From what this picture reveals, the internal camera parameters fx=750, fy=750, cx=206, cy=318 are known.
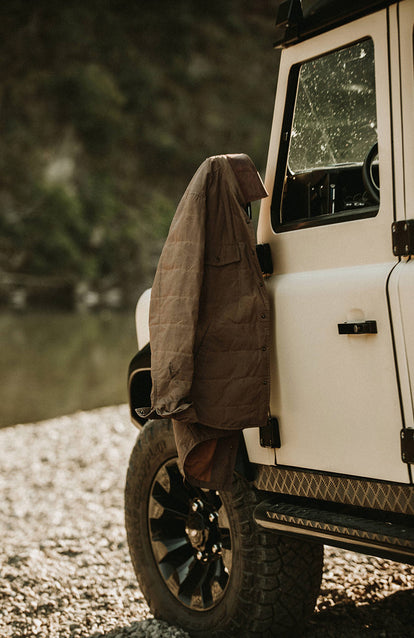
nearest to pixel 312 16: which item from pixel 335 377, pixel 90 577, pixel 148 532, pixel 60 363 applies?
pixel 335 377

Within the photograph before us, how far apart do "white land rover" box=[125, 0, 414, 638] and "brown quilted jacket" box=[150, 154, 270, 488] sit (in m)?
0.14

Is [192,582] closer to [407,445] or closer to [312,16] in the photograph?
[407,445]

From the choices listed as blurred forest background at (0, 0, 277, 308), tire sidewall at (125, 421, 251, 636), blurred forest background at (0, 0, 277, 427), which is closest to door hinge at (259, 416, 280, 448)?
tire sidewall at (125, 421, 251, 636)

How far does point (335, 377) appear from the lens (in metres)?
2.54

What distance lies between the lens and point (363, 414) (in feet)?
8.07

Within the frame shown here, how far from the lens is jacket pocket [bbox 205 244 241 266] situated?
8.78 feet

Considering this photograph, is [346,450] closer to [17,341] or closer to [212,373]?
[212,373]

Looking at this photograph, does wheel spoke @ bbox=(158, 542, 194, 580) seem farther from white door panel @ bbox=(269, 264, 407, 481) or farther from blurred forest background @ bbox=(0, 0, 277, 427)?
blurred forest background @ bbox=(0, 0, 277, 427)

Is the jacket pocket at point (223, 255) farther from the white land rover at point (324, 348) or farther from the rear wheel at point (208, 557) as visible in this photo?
the rear wheel at point (208, 557)

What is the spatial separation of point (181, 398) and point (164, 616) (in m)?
1.32

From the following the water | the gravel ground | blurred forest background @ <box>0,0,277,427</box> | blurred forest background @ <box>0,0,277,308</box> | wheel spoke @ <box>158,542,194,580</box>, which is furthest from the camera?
blurred forest background @ <box>0,0,277,308</box>

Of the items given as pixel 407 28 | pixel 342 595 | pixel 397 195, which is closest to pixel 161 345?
pixel 397 195

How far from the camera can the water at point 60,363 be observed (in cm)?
1906

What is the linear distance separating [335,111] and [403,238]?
0.65 metres
